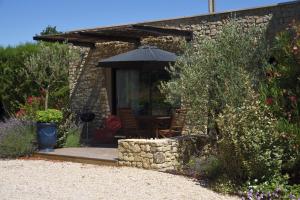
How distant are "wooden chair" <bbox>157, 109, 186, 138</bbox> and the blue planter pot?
2.64 meters

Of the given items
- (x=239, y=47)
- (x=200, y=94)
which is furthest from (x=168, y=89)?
(x=239, y=47)

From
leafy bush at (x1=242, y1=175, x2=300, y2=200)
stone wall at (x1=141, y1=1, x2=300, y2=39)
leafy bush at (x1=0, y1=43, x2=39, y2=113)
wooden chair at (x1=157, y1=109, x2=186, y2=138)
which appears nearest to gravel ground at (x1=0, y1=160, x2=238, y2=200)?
leafy bush at (x1=242, y1=175, x2=300, y2=200)

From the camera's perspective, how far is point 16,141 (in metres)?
12.2

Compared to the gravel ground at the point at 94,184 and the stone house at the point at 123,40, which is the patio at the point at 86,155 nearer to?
the gravel ground at the point at 94,184

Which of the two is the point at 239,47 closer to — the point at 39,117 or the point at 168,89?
the point at 168,89

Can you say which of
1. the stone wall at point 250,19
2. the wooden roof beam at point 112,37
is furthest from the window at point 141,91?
the stone wall at point 250,19

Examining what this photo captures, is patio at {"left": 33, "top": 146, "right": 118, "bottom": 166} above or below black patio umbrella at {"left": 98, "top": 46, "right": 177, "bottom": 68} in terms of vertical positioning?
below

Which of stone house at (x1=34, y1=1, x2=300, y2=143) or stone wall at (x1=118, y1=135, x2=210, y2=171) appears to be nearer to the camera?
stone wall at (x1=118, y1=135, x2=210, y2=171)

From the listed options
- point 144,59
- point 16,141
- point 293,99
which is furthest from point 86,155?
point 293,99

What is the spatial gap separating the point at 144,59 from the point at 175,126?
1.98 metres

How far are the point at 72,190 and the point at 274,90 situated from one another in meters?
3.85

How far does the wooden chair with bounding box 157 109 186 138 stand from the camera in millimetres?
12422

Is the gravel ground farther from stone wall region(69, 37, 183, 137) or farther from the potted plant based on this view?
stone wall region(69, 37, 183, 137)

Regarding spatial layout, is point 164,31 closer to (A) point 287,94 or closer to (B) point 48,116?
(B) point 48,116
